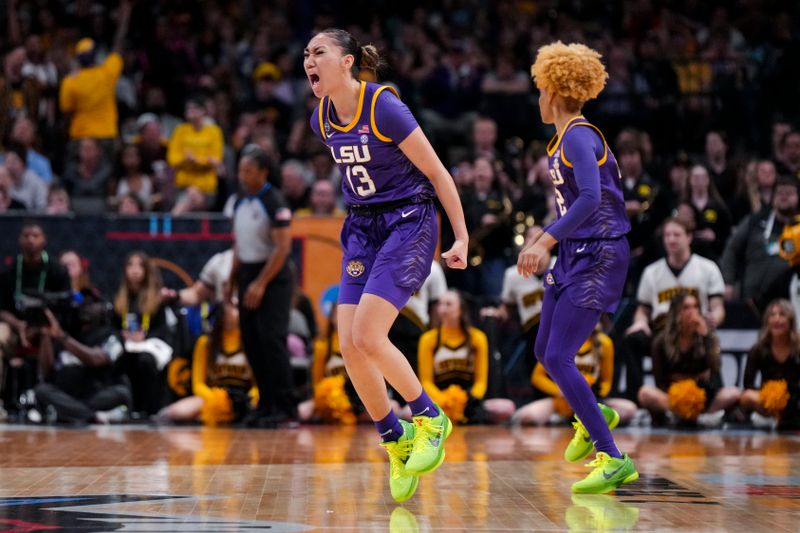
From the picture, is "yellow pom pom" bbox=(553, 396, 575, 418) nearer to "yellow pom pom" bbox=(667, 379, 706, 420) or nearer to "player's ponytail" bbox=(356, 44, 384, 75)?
"yellow pom pom" bbox=(667, 379, 706, 420)

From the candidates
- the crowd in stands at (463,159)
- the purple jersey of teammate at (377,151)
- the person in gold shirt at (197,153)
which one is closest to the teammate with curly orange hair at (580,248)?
the purple jersey of teammate at (377,151)

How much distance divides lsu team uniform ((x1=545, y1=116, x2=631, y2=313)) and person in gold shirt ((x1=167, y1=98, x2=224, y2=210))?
7.10 meters

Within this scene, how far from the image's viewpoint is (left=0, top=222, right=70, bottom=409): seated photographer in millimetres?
10383

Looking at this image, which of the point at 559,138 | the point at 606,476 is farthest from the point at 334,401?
the point at 606,476

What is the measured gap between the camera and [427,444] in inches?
224

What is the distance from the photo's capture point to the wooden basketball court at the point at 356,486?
500 centimetres

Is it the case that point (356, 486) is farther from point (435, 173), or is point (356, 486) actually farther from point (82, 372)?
point (82, 372)

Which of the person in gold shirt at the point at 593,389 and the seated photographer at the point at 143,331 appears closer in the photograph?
the person in gold shirt at the point at 593,389

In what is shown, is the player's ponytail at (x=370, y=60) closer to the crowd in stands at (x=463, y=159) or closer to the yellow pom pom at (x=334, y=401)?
the crowd in stands at (x=463, y=159)

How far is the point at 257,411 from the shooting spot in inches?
395

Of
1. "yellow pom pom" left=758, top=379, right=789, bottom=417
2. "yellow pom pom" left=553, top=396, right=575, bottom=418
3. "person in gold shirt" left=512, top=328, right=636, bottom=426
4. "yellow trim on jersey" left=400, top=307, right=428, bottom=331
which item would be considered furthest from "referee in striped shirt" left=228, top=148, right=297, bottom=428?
"yellow pom pom" left=758, top=379, right=789, bottom=417

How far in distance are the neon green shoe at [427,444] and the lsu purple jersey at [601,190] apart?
1.15m

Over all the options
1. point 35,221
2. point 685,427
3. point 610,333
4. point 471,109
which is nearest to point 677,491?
point 685,427

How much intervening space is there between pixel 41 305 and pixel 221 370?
1523mm
